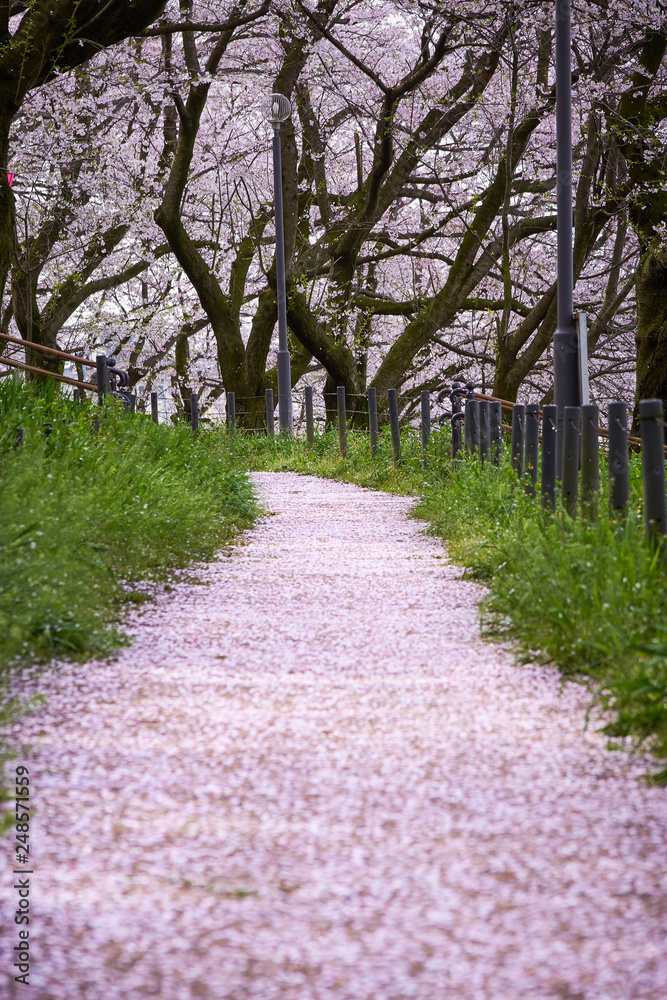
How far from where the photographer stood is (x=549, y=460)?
23.1 feet

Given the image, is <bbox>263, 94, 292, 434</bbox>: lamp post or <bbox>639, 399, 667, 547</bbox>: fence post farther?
<bbox>263, 94, 292, 434</bbox>: lamp post

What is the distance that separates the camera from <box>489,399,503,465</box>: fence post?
977 centimetres

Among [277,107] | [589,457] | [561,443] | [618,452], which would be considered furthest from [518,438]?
[277,107]

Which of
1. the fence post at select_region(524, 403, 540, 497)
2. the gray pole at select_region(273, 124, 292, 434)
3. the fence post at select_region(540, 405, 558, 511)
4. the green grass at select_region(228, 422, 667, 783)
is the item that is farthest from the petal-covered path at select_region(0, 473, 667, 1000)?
the gray pole at select_region(273, 124, 292, 434)

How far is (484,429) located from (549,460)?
352 cm

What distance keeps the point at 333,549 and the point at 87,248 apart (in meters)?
15.8

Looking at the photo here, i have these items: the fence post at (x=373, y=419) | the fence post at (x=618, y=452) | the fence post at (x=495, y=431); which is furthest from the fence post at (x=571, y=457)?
the fence post at (x=373, y=419)

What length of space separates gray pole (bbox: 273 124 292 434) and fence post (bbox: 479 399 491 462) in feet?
29.1

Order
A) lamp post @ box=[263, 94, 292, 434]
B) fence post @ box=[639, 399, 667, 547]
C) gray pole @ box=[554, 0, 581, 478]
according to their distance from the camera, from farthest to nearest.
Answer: lamp post @ box=[263, 94, 292, 434]
gray pole @ box=[554, 0, 581, 478]
fence post @ box=[639, 399, 667, 547]

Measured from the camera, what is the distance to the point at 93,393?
11.6m

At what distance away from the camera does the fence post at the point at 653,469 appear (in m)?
4.59

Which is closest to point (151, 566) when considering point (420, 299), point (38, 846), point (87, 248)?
point (38, 846)

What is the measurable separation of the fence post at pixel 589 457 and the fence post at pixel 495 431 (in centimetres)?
351

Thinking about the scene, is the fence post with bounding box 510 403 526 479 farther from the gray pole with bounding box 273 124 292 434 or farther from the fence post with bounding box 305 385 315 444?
the gray pole with bounding box 273 124 292 434
